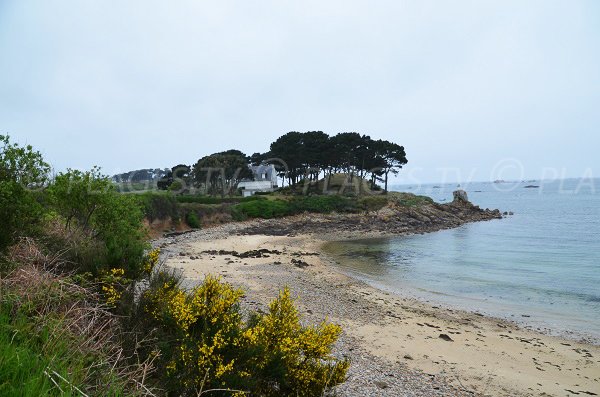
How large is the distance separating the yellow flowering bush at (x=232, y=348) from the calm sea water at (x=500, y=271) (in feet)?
35.1

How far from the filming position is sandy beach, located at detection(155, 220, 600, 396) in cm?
736

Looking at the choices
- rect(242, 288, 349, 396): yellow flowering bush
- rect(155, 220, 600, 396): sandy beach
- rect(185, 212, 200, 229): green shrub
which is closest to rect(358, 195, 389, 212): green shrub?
rect(185, 212, 200, 229): green shrub

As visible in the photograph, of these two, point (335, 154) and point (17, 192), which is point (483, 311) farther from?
point (335, 154)

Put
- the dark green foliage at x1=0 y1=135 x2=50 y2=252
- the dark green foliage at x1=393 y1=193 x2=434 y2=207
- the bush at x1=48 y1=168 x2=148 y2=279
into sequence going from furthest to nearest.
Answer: the dark green foliage at x1=393 y1=193 x2=434 y2=207
the bush at x1=48 y1=168 x2=148 y2=279
the dark green foliage at x1=0 y1=135 x2=50 y2=252

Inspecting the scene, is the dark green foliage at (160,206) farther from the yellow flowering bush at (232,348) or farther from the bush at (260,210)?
the yellow flowering bush at (232,348)

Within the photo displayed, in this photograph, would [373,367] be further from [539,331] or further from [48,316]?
[539,331]

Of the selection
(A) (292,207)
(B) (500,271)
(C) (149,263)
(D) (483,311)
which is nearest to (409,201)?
(A) (292,207)

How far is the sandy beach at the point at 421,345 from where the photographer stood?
736 cm

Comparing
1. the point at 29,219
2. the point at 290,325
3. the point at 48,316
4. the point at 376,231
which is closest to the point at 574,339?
the point at 290,325

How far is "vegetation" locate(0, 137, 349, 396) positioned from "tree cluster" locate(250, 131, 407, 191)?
52.9 metres

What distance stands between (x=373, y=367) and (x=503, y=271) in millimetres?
17112

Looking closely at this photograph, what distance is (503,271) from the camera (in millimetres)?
21516

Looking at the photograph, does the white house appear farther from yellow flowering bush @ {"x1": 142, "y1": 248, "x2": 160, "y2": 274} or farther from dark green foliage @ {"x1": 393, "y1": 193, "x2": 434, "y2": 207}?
yellow flowering bush @ {"x1": 142, "y1": 248, "x2": 160, "y2": 274}

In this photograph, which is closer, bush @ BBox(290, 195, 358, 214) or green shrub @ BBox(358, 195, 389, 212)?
bush @ BBox(290, 195, 358, 214)
